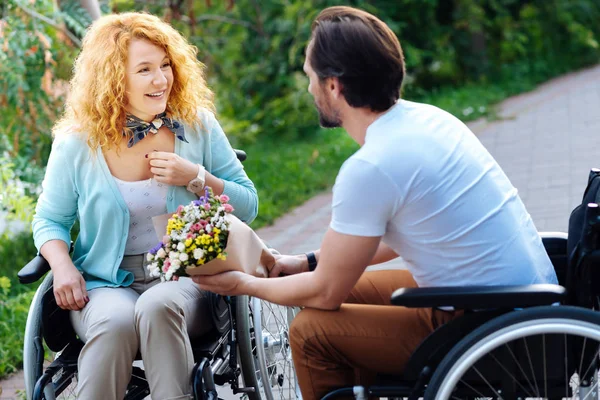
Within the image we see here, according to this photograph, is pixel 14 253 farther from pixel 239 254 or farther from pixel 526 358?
pixel 526 358

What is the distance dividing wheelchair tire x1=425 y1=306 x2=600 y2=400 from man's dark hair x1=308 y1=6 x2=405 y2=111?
0.71 metres

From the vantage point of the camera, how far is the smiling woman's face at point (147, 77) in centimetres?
333

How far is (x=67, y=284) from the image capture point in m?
3.18

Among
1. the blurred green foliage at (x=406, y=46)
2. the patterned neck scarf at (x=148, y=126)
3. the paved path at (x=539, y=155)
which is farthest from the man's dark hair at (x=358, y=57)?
the blurred green foliage at (x=406, y=46)

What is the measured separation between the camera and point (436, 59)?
11805mm

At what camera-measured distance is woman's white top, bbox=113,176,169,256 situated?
3342 millimetres

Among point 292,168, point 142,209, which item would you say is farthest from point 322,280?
point 292,168

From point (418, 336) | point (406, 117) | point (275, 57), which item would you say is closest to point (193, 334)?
point (418, 336)

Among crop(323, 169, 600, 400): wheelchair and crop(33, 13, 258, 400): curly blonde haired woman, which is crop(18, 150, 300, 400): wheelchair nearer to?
crop(33, 13, 258, 400): curly blonde haired woman

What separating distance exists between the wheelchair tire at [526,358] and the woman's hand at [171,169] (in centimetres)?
122

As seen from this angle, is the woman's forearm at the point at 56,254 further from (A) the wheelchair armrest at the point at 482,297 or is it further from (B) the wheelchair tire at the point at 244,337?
(A) the wheelchair armrest at the point at 482,297

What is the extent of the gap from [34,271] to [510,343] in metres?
1.60

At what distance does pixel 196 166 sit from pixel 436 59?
8.85 m

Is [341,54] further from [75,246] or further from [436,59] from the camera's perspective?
[436,59]
